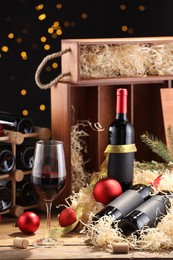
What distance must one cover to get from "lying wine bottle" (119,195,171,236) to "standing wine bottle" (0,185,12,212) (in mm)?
606

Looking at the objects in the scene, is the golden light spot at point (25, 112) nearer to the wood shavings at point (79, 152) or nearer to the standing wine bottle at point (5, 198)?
the wood shavings at point (79, 152)

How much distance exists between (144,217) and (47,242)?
1.09ft

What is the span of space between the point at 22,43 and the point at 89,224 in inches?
63.5

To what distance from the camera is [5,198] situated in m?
2.91

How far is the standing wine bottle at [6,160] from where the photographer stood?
287 centimetres

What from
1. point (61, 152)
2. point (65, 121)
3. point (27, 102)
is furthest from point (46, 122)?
point (61, 152)

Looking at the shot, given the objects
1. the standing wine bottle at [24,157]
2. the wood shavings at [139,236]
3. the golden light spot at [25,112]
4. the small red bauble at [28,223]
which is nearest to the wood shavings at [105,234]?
the wood shavings at [139,236]

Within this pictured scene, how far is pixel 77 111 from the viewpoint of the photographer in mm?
3217

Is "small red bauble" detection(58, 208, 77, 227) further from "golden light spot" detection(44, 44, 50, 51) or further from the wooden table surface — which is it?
"golden light spot" detection(44, 44, 50, 51)

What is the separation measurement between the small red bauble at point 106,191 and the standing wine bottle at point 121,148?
9cm

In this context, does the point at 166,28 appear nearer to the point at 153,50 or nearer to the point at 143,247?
the point at 153,50

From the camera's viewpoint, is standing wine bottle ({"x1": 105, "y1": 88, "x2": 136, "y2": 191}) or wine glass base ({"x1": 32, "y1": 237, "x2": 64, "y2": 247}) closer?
wine glass base ({"x1": 32, "y1": 237, "x2": 64, "y2": 247})

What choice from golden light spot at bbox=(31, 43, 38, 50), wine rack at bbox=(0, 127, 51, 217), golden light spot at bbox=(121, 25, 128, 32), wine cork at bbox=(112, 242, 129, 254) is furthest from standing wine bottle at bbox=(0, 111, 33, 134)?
golden light spot at bbox=(121, 25, 128, 32)

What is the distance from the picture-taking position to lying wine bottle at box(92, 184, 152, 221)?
2.51 meters
